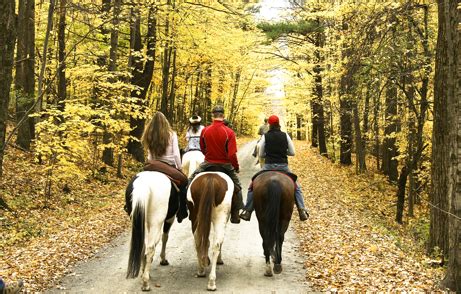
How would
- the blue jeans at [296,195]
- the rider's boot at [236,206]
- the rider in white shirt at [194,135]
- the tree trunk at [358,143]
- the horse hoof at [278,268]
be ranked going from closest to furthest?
the horse hoof at [278,268] < the rider's boot at [236,206] < the blue jeans at [296,195] < the rider in white shirt at [194,135] < the tree trunk at [358,143]

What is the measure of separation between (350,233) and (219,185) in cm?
485

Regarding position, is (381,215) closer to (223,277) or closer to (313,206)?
(313,206)

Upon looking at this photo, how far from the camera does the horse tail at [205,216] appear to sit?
6961 millimetres

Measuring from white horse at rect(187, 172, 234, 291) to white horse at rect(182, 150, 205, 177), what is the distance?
2733mm

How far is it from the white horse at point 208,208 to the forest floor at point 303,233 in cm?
182

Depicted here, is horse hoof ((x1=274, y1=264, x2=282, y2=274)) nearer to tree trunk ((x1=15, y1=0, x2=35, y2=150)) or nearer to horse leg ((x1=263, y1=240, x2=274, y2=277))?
horse leg ((x1=263, y1=240, x2=274, y2=277))

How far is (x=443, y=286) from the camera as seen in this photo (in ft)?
21.9

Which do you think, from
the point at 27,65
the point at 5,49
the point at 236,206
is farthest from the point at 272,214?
the point at 27,65

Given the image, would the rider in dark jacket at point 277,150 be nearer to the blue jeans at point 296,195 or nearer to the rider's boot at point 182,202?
the blue jeans at point 296,195

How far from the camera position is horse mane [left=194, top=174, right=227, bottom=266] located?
696 cm

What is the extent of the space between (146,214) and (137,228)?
0.86 feet

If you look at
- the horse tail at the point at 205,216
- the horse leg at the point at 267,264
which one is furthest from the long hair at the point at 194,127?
the horse leg at the point at 267,264

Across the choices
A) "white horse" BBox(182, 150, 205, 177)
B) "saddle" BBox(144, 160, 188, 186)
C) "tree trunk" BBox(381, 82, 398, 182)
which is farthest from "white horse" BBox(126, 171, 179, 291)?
"tree trunk" BBox(381, 82, 398, 182)

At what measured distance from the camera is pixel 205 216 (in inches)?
275
